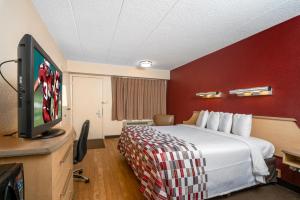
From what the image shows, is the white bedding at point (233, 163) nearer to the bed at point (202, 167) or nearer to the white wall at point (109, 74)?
the bed at point (202, 167)

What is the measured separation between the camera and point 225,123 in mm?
2916

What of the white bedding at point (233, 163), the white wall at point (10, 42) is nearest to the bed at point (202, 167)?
the white bedding at point (233, 163)

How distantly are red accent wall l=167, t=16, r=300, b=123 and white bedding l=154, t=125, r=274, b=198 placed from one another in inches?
29.7

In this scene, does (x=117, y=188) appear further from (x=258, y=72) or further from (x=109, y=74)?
(x=109, y=74)

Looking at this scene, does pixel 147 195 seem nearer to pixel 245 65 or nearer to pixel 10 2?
pixel 10 2

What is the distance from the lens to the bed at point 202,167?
1.67 metres

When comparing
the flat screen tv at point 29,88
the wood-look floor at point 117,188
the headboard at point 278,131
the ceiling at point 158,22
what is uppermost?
the ceiling at point 158,22

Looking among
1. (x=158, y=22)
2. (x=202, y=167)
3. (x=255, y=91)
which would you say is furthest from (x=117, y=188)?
(x=255, y=91)

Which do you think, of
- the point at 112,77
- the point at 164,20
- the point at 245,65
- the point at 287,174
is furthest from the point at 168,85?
the point at 287,174

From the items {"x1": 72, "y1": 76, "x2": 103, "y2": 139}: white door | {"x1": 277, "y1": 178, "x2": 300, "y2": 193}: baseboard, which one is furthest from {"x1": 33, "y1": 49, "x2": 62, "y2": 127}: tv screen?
{"x1": 72, "y1": 76, "x2": 103, "y2": 139}: white door

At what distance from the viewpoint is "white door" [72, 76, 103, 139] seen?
16.2ft

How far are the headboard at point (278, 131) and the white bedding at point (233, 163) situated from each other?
259 mm

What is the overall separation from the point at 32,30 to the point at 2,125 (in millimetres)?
1303

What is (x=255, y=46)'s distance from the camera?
279 cm
